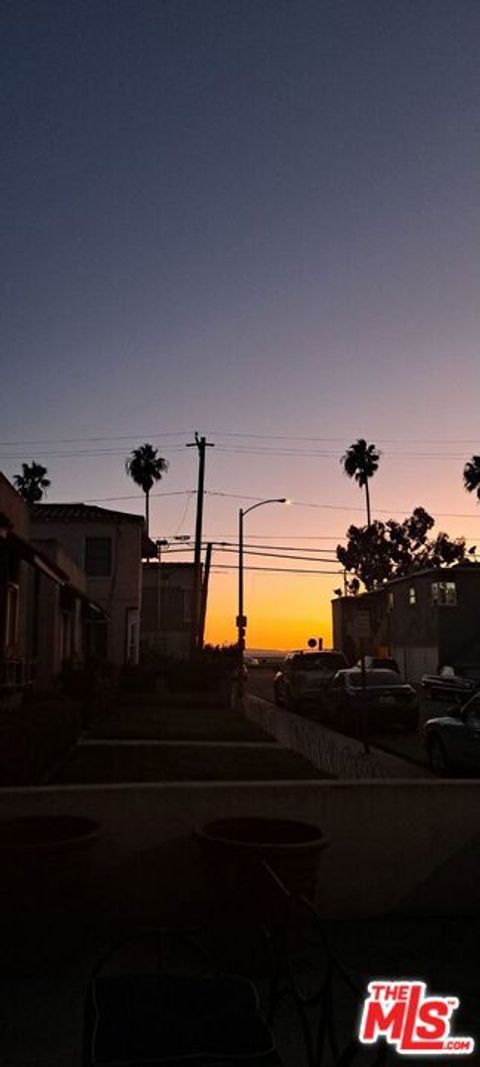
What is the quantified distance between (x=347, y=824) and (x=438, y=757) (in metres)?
8.36

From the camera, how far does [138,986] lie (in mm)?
3584

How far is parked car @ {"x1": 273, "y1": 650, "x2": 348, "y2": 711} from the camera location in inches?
1051

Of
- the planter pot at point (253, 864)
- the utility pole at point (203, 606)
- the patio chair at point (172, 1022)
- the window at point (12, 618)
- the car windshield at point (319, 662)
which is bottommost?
the patio chair at point (172, 1022)

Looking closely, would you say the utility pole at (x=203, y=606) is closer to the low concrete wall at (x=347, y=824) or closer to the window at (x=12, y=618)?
the window at (x=12, y=618)

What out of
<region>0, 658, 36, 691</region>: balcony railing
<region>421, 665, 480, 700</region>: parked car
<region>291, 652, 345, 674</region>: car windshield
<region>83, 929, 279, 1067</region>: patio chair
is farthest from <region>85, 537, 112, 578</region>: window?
<region>83, 929, 279, 1067</region>: patio chair

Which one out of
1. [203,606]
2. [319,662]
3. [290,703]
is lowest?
[290,703]

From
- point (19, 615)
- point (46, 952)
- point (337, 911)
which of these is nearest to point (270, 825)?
point (337, 911)

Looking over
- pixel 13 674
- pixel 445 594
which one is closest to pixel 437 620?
pixel 445 594

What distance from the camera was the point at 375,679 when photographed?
2209cm

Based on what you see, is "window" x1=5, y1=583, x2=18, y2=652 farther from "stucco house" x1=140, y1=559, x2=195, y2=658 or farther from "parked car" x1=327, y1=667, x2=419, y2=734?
"stucco house" x1=140, y1=559, x2=195, y2=658

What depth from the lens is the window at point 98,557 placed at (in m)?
40.8

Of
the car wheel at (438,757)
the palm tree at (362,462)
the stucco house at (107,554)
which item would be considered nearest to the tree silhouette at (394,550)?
the palm tree at (362,462)

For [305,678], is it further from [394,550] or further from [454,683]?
[394,550]

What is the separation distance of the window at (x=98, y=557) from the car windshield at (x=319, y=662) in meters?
14.0
